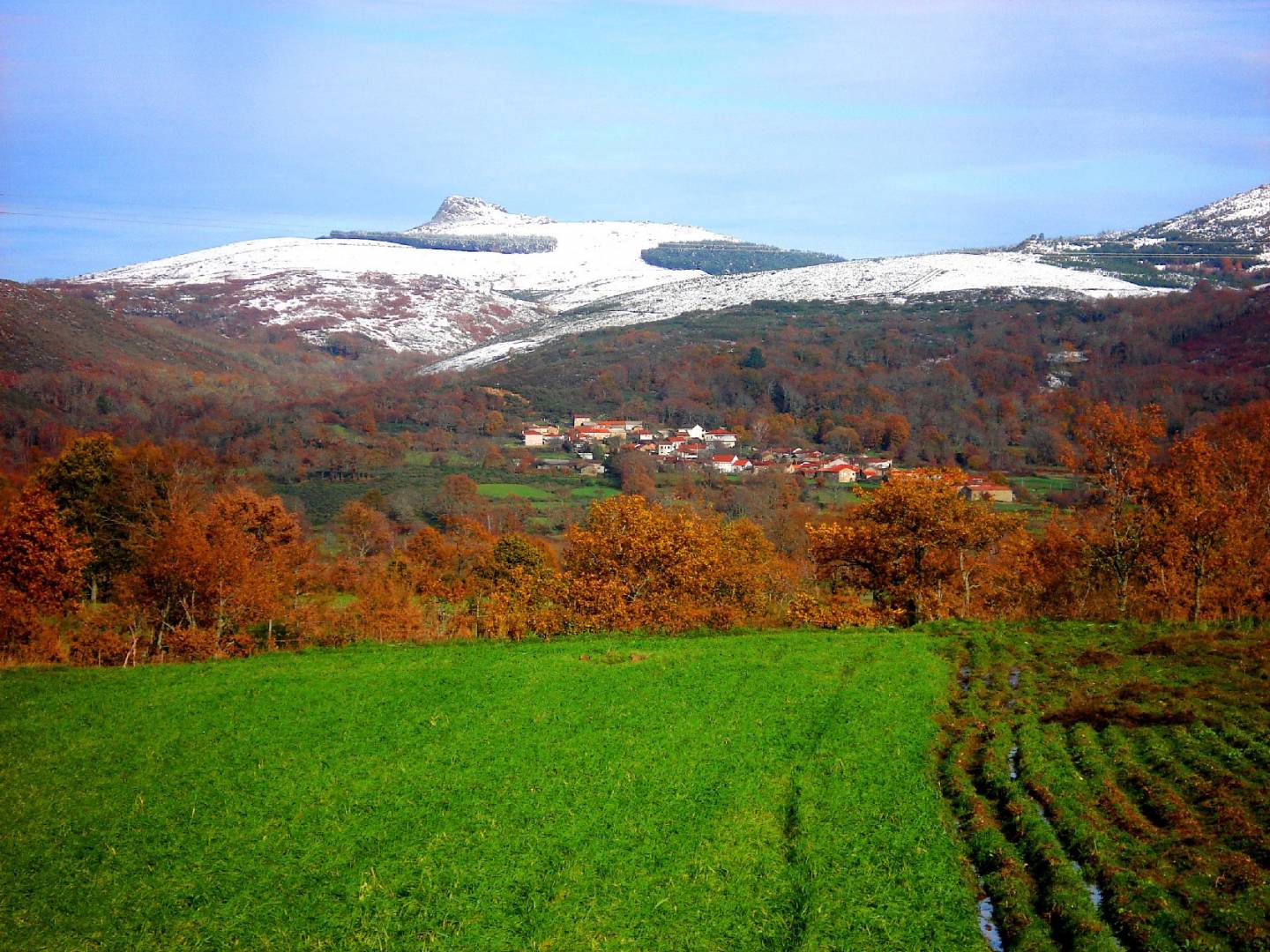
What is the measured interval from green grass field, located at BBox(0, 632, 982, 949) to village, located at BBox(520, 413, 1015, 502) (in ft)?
204

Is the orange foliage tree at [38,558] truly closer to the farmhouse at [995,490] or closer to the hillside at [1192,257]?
the farmhouse at [995,490]

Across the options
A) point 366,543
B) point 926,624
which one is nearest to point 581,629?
point 926,624

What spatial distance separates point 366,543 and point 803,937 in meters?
54.4

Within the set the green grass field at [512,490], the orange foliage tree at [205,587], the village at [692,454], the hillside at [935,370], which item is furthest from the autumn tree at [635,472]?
the orange foliage tree at [205,587]

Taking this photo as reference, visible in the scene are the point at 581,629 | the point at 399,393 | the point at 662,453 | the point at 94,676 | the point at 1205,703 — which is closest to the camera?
the point at 1205,703

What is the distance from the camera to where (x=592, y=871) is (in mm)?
11445

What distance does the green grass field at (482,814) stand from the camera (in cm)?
1035

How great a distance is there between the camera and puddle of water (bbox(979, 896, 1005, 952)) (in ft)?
32.9

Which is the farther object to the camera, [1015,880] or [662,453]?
[662,453]

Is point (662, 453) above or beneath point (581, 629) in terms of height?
beneath

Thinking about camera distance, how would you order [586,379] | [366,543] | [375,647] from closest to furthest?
[375,647]
[366,543]
[586,379]

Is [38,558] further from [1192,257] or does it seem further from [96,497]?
[1192,257]

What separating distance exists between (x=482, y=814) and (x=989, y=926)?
6.58m

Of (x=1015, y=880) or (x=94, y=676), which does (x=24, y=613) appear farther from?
(x=1015, y=880)
